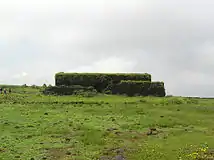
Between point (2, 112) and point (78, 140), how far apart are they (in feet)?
44.1

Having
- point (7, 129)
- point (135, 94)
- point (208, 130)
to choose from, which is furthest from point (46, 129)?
point (135, 94)

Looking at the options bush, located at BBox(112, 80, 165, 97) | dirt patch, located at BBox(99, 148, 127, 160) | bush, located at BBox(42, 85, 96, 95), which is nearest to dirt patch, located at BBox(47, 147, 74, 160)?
dirt patch, located at BBox(99, 148, 127, 160)

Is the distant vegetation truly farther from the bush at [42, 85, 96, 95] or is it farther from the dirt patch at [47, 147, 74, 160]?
the dirt patch at [47, 147, 74, 160]

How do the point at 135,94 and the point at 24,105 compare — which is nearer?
the point at 24,105

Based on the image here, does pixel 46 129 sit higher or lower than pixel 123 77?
lower

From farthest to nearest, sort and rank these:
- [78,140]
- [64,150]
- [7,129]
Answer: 1. [7,129]
2. [78,140]
3. [64,150]

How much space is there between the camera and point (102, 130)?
28.0 m

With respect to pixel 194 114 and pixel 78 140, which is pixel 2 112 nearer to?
pixel 78 140

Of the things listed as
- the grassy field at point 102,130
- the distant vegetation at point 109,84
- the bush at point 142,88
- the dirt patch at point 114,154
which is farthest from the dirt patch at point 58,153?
the bush at point 142,88

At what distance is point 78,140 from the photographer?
82.7 feet

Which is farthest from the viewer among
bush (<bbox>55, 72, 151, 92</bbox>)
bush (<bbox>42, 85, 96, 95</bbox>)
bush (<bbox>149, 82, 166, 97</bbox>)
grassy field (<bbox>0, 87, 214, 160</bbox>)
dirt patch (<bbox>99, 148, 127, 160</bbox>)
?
bush (<bbox>55, 72, 151, 92</bbox>)

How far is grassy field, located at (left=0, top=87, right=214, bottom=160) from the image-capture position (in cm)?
2181

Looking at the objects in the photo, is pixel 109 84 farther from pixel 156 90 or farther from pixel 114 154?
pixel 114 154

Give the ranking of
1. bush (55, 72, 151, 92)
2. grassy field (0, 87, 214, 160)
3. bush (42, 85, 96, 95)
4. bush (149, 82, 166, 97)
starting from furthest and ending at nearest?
bush (55, 72, 151, 92), bush (149, 82, 166, 97), bush (42, 85, 96, 95), grassy field (0, 87, 214, 160)
